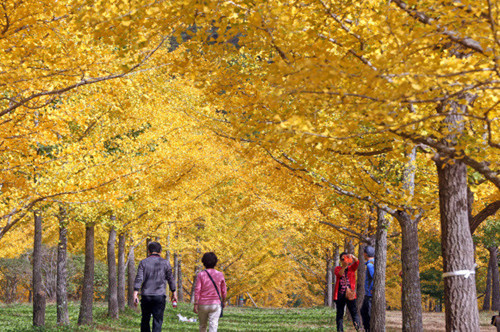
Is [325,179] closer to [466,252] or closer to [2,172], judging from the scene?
[466,252]

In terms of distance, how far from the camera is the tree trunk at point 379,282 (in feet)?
30.4

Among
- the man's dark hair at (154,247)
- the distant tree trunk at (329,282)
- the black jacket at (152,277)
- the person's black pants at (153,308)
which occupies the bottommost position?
the distant tree trunk at (329,282)

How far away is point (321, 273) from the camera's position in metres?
31.3

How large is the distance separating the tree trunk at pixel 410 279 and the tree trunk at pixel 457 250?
2.65 meters

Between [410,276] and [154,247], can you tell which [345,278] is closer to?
[410,276]

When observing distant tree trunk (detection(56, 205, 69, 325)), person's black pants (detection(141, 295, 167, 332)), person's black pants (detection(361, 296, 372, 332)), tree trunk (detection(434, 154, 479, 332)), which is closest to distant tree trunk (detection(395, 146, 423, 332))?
person's black pants (detection(361, 296, 372, 332))

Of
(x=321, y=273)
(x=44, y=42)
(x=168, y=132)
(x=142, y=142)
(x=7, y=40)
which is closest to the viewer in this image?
(x=7, y=40)

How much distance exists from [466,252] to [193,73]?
3.26 m

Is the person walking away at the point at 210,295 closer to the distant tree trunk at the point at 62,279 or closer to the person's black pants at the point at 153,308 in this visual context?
the person's black pants at the point at 153,308

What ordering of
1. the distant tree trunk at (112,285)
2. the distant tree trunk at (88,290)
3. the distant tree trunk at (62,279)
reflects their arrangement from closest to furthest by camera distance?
the distant tree trunk at (62,279) < the distant tree trunk at (88,290) < the distant tree trunk at (112,285)

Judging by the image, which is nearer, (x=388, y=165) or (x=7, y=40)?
(x=7, y=40)

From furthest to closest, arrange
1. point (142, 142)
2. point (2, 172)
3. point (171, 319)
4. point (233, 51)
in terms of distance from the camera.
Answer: point (171, 319)
point (142, 142)
point (2, 172)
point (233, 51)

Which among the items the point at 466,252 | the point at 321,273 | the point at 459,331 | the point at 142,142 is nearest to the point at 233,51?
the point at 466,252

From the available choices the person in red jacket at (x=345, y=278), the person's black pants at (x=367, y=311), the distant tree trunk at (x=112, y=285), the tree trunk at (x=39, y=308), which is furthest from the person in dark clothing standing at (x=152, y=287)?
the distant tree trunk at (x=112, y=285)
